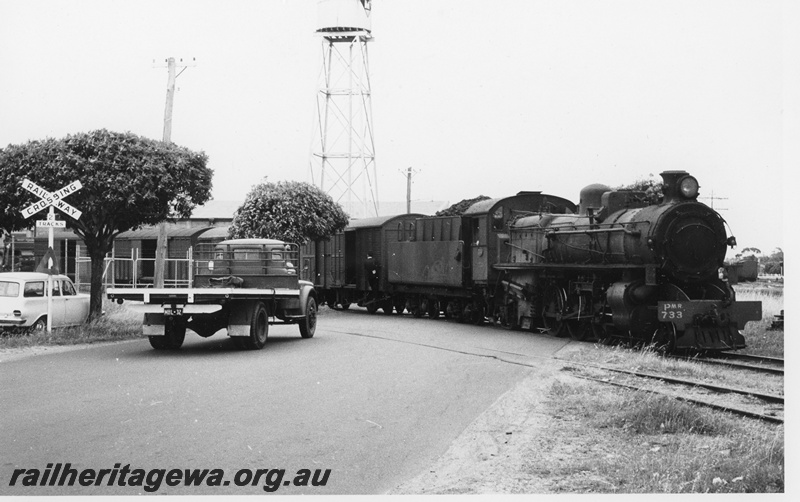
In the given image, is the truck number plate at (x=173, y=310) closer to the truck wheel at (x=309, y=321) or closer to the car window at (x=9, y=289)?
the truck wheel at (x=309, y=321)

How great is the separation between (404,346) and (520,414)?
20.3 feet

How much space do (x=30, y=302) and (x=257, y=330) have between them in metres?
4.65

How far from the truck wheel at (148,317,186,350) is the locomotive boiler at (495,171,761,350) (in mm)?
7424

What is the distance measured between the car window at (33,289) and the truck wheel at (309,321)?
5022 mm

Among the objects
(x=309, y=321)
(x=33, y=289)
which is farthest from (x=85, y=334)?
(x=309, y=321)

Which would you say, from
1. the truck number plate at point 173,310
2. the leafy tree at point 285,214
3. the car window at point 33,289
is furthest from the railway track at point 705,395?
the leafy tree at point 285,214

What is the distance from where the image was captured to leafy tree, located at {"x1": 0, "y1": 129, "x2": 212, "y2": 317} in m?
16.0

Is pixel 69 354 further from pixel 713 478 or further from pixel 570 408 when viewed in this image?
pixel 713 478

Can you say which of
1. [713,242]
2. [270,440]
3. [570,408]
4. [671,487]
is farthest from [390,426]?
[713,242]

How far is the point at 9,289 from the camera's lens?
15773 millimetres

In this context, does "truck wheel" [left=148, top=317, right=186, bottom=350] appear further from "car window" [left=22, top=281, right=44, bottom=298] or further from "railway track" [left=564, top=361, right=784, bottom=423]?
"railway track" [left=564, top=361, right=784, bottom=423]

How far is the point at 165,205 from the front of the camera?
17469mm

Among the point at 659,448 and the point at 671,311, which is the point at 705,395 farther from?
the point at 671,311

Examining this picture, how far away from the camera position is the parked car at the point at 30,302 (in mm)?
15719
